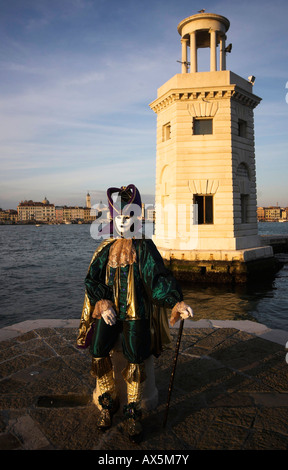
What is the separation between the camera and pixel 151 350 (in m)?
3.13

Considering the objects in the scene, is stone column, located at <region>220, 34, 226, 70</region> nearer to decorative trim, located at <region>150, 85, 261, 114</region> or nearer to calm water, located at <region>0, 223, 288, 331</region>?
decorative trim, located at <region>150, 85, 261, 114</region>

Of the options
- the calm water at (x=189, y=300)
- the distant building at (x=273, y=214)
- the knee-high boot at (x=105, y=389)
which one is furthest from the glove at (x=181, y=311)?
the distant building at (x=273, y=214)

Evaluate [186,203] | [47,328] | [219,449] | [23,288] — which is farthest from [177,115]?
[219,449]

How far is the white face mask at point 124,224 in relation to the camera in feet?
10.6

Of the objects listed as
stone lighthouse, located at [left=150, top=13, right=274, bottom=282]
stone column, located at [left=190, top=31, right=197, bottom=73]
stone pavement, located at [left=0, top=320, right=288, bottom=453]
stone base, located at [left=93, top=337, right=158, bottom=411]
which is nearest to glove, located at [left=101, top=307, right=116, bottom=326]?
stone base, located at [left=93, top=337, right=158, bottom=411]

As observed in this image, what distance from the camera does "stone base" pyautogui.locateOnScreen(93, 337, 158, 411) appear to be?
3168mm

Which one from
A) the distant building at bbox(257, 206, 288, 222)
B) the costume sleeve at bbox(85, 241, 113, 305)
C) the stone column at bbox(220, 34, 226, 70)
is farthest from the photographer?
the distant building at bbox(257, 206, 288, 222)

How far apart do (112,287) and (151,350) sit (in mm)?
691

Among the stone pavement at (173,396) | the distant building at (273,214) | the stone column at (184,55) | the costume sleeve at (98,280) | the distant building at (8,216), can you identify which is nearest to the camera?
the stone pavement at (173,396)

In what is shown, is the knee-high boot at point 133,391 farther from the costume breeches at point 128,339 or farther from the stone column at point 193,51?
the stone column at point 193,51

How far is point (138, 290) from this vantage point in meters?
3.06

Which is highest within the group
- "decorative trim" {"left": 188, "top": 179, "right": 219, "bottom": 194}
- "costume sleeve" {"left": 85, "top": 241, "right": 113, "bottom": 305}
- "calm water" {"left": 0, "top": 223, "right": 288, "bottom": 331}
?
"decorative trim" {"left": 188, "top": 179, "right": 219, "bottom": 194}

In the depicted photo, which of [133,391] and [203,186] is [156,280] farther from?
[203,186]

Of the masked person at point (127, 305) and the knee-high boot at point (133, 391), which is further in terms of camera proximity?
the masked person at point (127, 305)
